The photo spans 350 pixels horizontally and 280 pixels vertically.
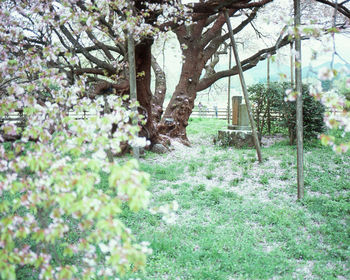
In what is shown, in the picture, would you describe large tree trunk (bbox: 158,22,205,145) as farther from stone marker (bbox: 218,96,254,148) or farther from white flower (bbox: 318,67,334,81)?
white flower (bbox: 318,67,334,81)

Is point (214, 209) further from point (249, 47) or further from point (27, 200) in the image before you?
point (249, 47)

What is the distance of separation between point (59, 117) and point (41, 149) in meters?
0.74

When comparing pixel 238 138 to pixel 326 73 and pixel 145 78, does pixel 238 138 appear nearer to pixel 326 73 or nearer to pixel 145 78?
pixel 145 78

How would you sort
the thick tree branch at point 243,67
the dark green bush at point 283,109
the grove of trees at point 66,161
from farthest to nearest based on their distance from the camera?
the thick tree branch at point 243,67, the dark green bush at point 283,109, the grove of trees at point 66,161

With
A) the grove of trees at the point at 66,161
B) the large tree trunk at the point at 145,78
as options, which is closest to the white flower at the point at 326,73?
the grove of trees at the point at 66,161

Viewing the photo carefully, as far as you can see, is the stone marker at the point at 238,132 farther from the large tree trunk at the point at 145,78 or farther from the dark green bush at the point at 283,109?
the large tree trunk at the point at 145,78

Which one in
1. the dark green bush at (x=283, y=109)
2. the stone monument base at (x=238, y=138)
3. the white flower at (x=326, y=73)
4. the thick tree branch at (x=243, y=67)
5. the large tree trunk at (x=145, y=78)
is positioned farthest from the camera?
the thick tree branch at (x=243, y=67)

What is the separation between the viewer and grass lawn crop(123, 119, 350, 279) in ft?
11.5

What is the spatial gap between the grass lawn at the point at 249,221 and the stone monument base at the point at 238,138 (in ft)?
5.05

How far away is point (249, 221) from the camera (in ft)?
15.0

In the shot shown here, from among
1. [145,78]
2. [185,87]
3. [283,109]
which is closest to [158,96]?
[185,87]

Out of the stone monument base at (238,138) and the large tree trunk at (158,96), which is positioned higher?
the large tree trunk at (158,96)

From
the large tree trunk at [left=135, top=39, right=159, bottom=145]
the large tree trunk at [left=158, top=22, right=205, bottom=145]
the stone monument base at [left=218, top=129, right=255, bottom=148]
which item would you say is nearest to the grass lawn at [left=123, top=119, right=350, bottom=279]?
the large tree trunk at [left=135, top=39, right=159, bottom=145]

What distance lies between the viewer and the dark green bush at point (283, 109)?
28.0 feet
